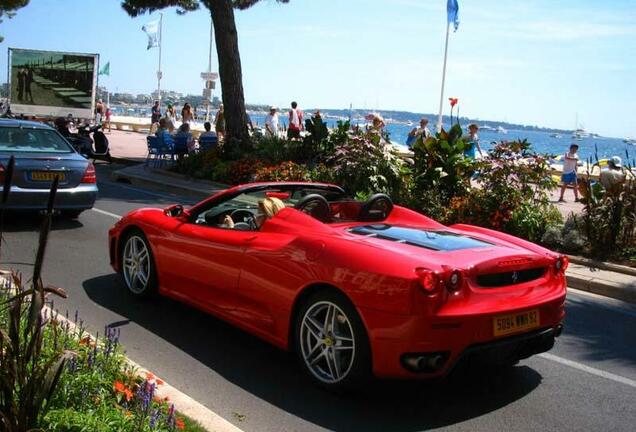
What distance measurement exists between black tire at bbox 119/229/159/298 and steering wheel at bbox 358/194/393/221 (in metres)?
2.05

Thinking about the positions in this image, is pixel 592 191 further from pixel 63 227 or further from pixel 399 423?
pixel 63 227

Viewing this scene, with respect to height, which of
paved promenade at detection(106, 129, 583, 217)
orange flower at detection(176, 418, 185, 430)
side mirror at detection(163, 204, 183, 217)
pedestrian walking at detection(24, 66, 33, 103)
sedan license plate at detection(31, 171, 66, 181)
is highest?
pedestrian walking at detection(24, 66, 33, 103)

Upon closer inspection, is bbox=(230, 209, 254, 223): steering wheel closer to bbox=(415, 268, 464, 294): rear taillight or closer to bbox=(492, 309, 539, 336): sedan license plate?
bbox=(415, 268, 464, 294): rear taillight

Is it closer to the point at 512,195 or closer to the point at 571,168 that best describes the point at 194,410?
the point at 512,195

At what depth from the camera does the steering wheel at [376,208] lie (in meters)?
5.67

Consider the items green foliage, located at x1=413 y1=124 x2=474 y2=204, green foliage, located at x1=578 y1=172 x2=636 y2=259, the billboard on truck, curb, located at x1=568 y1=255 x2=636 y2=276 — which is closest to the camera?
curb, located at x1=568 y1=255 x2=636 y2=276

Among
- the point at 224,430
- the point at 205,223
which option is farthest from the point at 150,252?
the point at 224,430

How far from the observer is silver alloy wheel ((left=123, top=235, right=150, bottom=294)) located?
6426 mm

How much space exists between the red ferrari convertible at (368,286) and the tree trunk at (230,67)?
41.2ft

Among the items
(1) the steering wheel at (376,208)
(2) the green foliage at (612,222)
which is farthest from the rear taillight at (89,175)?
(2) the green foliage at (612,222)

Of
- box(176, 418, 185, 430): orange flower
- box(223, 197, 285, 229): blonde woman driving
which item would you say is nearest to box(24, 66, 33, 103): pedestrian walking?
box(223, 197, 285, 229): blonde woman driving

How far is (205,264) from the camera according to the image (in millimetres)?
5492

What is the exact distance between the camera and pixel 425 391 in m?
4.66

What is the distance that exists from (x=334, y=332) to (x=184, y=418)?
115cm
